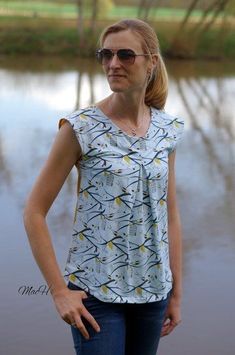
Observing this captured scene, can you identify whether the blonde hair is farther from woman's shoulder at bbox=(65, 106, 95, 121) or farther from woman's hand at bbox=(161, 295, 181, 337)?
woman's hand at bbox=(161, 295, 181, 337)

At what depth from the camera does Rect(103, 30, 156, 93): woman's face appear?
2090 mm

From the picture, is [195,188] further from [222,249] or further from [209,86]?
[209,86]

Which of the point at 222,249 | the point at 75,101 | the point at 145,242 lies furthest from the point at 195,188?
the point at 75,101

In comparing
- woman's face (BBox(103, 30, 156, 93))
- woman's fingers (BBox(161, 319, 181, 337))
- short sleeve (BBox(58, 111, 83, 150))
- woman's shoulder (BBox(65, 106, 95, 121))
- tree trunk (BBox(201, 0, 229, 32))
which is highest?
tree trunk (BBox(201, 0, 229, 32))

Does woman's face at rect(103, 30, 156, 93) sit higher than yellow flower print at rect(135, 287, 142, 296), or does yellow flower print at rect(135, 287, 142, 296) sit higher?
woman's face at rect(103, 30, 156, 93)

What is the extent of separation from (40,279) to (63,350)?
0.96 meters

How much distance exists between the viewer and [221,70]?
22.3 meters

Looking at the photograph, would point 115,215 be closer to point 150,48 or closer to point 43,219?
point 43,219

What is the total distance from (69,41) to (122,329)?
25.2 metres

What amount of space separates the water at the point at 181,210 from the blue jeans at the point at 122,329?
1662mm

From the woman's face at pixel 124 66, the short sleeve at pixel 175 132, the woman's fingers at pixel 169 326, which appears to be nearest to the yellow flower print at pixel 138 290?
the woman's fingers at pixel 169 326

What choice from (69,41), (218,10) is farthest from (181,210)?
(218,10)

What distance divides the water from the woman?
1766mm

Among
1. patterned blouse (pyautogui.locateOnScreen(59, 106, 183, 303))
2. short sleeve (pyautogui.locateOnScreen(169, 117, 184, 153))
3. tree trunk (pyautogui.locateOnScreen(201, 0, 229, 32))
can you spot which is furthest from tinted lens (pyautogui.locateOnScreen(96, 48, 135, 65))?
tree trunk (pyautogui.locateOnScreen(201, 0, 229, 32))
